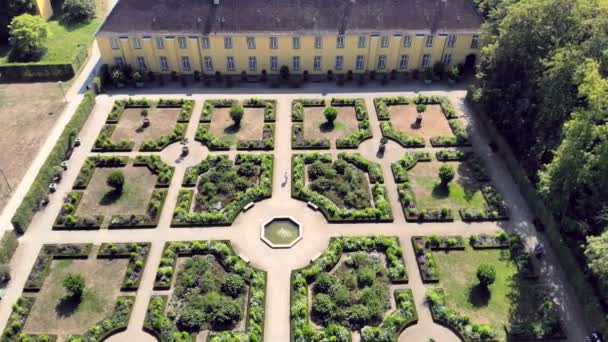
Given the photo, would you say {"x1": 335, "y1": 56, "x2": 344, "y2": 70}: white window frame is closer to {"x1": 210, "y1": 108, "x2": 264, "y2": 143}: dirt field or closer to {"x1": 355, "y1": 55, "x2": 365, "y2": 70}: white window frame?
{"x1": 355, "y1": 55, "x2": 365, "y2": 70}: white window frame

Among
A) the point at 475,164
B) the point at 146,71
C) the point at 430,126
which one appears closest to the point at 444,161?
the point at 475,164

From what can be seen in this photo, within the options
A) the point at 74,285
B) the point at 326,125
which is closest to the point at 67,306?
the point at 74,285

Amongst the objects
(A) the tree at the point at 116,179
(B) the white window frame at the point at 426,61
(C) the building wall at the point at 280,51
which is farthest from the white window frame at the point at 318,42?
(A) the tree at the point at 116,179

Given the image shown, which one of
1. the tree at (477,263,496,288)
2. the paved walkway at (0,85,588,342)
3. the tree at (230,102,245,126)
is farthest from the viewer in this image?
the tree at (230,102,245,126)

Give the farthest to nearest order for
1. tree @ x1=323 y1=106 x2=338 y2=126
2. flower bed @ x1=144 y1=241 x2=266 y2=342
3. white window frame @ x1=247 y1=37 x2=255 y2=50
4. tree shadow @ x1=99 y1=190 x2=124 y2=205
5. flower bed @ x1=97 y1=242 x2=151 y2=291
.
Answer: white window frame @ x1=247 y1=37 x2=255 y2=50
tree @ x1=323 y1=106 x2=338 y2=126
tree shadow @ x1=99 y1=190 x2=124 y2=205
flower bed @ x1=97 y1=242 x2=151 y2=291
flower bed @ x1=144 y1=241 x2=266 y2=342

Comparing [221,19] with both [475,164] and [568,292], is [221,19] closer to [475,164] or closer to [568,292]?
[475,164]

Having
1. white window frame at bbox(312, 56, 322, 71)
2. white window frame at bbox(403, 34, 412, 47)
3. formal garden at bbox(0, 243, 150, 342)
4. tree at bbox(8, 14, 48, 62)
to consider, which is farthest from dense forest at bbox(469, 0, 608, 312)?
tree at bbox(8, 14, 48, 62)

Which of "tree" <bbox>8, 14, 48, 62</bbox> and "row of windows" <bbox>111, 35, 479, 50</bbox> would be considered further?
"tree" <bbox>8, 14, 48, 62</bbox>
